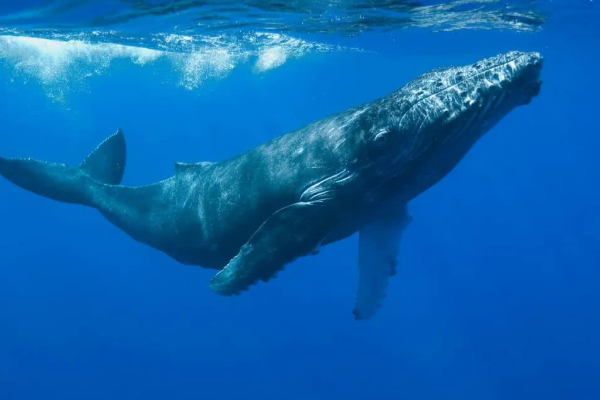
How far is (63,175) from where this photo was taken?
35.6ft

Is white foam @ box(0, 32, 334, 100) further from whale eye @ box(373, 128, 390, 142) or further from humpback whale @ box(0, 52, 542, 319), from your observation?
whale eye @ box(373, 128, 390, 142)

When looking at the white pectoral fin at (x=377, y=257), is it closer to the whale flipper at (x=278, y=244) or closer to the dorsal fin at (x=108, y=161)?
the whale flipper at (x=278, y=244)

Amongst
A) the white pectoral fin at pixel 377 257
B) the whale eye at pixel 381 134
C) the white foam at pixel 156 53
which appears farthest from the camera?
the white foam at pixel 156 53

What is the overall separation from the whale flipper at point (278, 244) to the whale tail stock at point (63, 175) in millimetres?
6021

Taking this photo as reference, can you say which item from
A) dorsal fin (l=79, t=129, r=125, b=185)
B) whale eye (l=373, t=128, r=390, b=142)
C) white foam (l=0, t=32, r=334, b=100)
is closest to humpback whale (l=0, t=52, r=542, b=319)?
whale eye (l=373, t=128, r=390, b=142)

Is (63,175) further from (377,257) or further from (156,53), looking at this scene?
(156,53)

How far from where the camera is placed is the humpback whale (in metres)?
6.15

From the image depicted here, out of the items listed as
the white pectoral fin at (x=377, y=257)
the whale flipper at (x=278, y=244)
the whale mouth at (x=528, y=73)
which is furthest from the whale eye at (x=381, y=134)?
the white pectoral fin at (x=377, y=257)

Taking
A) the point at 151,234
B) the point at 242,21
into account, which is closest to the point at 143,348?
the point at 242,21

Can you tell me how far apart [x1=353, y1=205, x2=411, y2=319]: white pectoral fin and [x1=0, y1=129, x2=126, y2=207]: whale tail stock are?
20.8 ft

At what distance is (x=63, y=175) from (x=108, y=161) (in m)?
1.06

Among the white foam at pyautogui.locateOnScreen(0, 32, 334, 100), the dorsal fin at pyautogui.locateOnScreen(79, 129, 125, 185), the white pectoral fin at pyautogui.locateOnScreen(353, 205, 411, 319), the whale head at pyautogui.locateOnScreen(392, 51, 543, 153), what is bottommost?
the white pectoral fin at pyautogui.locateOnScreen(353, 205, 411, 319)

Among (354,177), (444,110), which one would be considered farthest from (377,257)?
(444,110)

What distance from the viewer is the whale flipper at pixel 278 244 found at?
606cm
